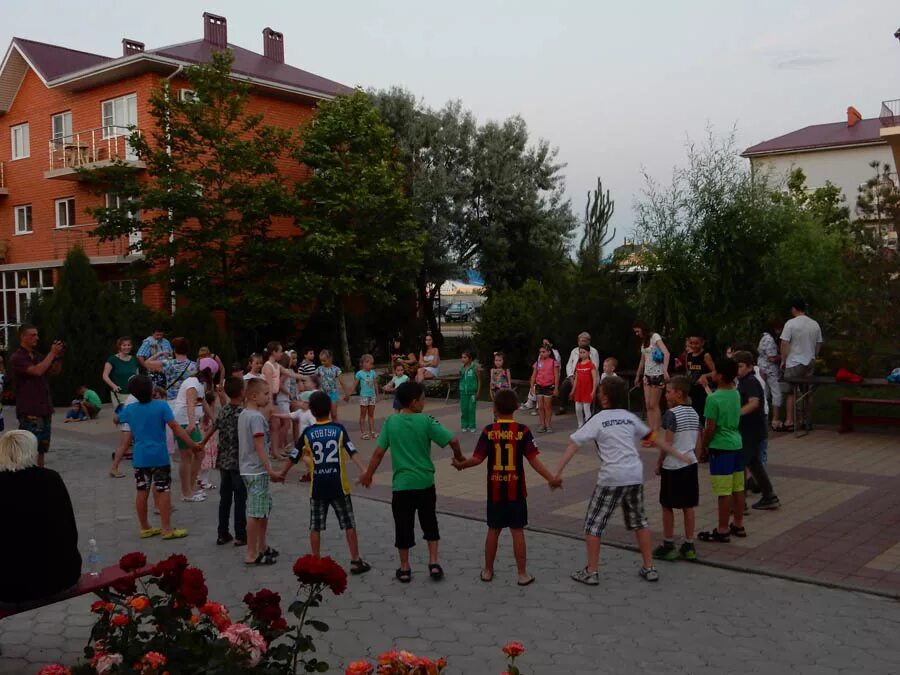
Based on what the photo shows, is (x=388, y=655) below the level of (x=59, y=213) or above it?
below

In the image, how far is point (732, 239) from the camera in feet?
56.8

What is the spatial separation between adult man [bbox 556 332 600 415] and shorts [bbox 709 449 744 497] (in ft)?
21.1

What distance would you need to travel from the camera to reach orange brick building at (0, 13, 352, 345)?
2928 centimetres

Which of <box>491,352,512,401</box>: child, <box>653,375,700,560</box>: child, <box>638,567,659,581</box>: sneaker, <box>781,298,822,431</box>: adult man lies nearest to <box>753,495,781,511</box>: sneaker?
<box>653,375,700,560</box>: child

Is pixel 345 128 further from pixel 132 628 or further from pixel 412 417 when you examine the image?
pixel 132 628

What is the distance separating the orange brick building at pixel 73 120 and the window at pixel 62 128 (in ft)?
0.12

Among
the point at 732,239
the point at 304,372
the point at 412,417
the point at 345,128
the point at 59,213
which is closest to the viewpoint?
the point at 412,417

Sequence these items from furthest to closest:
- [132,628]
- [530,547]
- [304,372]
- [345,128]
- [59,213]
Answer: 1. [59,213]
2. [345,128]
3. [304,372]
4. [530,547]
5. [132,628]

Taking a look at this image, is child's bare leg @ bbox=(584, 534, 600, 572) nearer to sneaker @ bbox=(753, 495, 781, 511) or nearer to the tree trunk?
sneaker @ bbox=(753, 495, 781, 511)

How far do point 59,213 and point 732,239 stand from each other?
Answer: 25681mm

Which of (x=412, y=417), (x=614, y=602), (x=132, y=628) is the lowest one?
(x=614, y=602)

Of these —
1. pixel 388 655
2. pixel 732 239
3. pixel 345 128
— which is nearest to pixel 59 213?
pixel 345 128

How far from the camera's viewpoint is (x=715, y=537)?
8.20 metres

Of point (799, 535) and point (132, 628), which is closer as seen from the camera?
point (132, 628)
